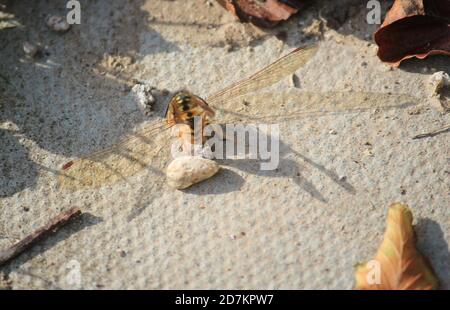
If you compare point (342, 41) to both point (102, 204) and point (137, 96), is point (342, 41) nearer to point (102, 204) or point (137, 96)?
point (137, 96)

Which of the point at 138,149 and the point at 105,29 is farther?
the point at 105,29

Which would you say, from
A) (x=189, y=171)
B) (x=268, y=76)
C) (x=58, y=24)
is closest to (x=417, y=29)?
(x=268, y=76)

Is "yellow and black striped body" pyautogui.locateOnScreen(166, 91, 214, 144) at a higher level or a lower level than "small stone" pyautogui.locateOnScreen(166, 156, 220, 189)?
higher

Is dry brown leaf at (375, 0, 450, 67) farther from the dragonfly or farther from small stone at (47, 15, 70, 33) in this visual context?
small stone at (47, 15, 70, 33)

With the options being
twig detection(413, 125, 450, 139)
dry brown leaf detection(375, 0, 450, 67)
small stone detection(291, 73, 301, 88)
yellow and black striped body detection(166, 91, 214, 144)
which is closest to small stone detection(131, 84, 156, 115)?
yellow and black striped body detection(166, 91, 214, 144)

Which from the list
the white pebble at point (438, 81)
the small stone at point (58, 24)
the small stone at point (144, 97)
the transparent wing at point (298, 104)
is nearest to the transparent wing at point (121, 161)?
the small stone at point (144, 97)

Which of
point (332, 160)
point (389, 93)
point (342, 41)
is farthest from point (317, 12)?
point (332, 160)

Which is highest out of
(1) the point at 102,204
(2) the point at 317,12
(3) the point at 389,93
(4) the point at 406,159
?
(2) the point at 317,12
